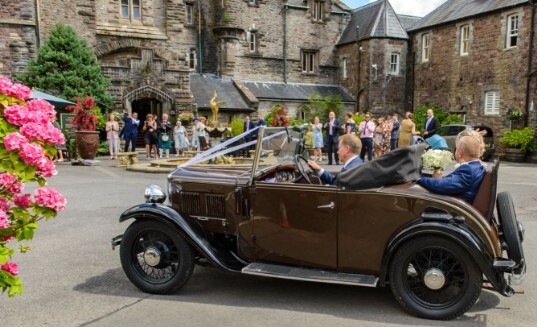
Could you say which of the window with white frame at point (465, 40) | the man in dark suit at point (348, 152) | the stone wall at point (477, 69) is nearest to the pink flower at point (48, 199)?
the man in dark suit at point (348, 152)

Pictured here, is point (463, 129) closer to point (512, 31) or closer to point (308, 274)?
point (512, 31)

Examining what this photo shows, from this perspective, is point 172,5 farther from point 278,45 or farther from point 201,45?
point 278,45

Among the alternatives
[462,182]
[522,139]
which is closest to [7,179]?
[462,182]

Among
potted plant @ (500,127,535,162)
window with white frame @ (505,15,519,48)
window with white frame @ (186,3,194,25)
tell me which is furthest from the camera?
window with white frame @ (186,3,194,25)

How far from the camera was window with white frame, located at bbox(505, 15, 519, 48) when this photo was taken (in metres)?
23.7

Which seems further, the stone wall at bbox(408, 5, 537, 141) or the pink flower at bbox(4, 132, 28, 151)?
the stone wall at bbox(408, 5, 537, 141)

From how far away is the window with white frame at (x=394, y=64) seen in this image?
103ft

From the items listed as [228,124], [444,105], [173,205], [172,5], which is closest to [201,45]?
[172,5]

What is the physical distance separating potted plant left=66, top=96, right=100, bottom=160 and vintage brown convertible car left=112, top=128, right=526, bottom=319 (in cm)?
1226

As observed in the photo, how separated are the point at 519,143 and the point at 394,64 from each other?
1206 centimetres

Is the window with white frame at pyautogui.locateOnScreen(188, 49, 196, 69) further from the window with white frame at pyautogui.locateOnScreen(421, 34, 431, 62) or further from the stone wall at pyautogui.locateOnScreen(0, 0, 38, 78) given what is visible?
the window with white frame at pyautogui.locateOnScreen(421, 34, 431, 62)

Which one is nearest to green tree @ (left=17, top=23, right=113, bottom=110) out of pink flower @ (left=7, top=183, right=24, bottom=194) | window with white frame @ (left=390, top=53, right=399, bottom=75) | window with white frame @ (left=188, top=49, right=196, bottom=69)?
window with white frame @ (left=188, top=49, right=196, bottom=69)

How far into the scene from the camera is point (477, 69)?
26.1 meters

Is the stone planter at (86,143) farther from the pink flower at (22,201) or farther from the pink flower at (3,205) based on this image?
the pink flower at (3,205)
